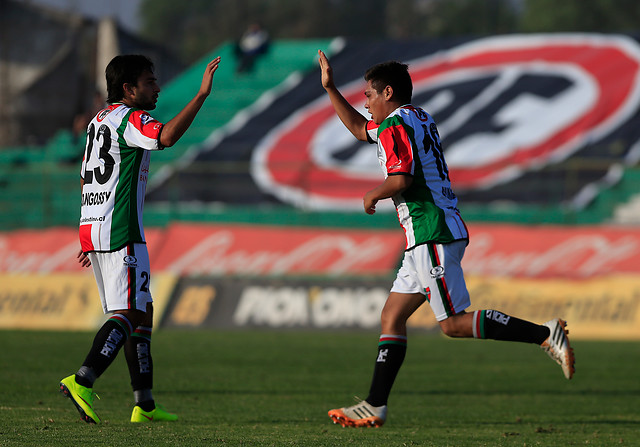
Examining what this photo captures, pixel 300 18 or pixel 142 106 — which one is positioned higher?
pixel 300 18

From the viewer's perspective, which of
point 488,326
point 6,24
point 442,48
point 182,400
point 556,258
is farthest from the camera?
point 6,24

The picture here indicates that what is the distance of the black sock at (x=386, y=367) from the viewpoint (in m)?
6.42

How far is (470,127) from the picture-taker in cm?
2452

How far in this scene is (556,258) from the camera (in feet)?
55.6

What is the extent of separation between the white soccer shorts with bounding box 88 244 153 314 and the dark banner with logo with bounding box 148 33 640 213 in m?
14.5

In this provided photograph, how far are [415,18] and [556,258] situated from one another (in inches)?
1587

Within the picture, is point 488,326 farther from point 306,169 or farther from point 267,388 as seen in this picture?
point 306,169

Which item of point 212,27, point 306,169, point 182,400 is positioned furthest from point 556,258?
point 212,27

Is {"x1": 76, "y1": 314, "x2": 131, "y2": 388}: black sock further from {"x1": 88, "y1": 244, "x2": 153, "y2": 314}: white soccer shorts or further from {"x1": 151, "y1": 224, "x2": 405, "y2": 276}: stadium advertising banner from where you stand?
{"x1": 151, "y1": 224, "x2": 405, "y2": 276}: stadium advertising banner

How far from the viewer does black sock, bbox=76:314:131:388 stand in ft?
20.1

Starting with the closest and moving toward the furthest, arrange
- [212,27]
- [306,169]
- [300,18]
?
[306,169] < [300,18] < [212,27]

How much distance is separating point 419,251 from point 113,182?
205 centimetres

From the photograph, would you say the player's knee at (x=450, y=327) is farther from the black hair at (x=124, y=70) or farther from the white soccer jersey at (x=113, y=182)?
the black hair at (x=124, y=70)

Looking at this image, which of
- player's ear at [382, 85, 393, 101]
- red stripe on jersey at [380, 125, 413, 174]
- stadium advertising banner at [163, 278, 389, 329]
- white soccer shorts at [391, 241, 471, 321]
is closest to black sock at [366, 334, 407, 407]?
white soccer shorts at [391, 241, 471, 321]
